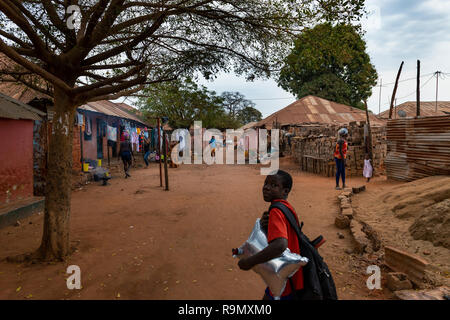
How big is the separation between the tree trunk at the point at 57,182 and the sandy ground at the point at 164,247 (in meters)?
0.28

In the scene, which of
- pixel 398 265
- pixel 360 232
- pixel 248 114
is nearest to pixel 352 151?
pixel 360 232

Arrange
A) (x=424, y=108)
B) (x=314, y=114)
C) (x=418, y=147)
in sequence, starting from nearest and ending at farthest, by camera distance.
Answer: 1. (x=418, y=147)
2. (x=314, y=114)
3. (x=424, y=108)

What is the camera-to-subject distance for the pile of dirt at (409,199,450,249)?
3966mm

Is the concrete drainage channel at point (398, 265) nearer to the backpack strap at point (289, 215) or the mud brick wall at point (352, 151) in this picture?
the backpack strap at point (289, 215)

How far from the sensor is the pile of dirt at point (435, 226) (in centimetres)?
397

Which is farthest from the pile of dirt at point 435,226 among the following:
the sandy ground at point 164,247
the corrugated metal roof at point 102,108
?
the corrugated metal roof at point 102,108

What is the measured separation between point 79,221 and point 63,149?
8.91 ft

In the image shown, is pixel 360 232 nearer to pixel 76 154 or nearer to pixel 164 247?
pixel 164 247

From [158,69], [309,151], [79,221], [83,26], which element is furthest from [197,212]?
[309,151]

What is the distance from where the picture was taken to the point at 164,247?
4.78 meters

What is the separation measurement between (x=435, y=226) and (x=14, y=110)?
8978mm

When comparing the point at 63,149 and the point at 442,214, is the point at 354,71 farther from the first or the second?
the point at 63,149
